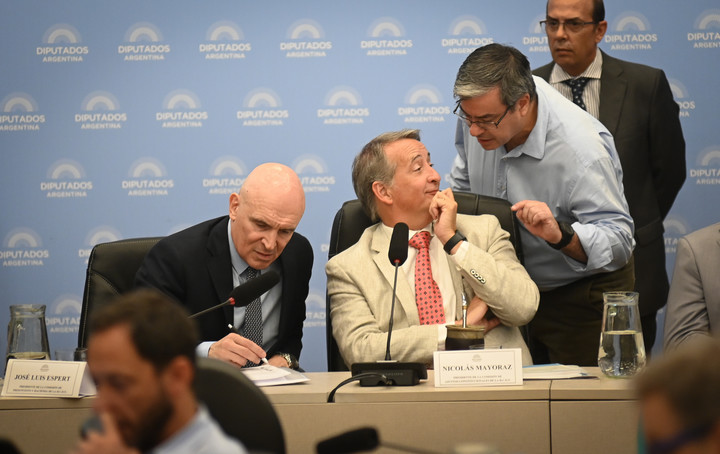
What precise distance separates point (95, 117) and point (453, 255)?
3.09 m

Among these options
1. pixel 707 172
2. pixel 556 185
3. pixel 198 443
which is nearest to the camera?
pixel 198 443

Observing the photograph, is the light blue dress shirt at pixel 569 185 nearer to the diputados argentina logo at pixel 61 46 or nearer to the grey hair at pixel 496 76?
the grey hair at pixel 496 76

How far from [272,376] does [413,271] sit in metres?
0.87

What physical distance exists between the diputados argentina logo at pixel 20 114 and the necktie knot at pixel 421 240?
304 centimetres

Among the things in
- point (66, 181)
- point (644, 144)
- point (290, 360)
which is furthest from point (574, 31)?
point (66, 181)

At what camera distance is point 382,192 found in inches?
141

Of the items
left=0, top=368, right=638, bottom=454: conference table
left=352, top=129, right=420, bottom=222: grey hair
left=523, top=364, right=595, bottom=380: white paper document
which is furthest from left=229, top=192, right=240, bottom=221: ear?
left=523, top=364, right=595, bottom=380: white paper document

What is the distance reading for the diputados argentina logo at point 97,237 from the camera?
18.3ft

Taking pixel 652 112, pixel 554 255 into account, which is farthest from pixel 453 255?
pixel 652 112

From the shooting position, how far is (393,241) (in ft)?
9.94

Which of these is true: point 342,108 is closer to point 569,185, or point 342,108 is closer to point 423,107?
point 423,107

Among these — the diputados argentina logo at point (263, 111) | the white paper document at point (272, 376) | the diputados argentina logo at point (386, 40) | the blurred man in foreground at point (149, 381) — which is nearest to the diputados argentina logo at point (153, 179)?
the diputados argentina logo at point (263, 111)

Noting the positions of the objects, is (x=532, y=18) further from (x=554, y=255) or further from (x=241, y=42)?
(x=554, y=255)

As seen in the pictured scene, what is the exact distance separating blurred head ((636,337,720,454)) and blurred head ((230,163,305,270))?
2220mm
